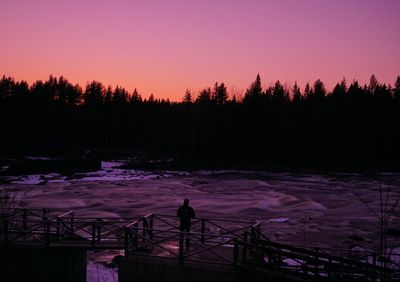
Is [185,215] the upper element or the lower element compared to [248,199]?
upper

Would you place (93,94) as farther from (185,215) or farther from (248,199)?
(185,215)

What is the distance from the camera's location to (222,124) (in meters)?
96.0

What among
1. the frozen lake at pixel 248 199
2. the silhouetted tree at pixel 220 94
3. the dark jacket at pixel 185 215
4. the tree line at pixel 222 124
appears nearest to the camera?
the dark jacket at pixel 185 215

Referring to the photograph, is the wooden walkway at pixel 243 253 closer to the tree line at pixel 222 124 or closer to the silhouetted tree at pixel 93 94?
the tree line at pixel 222 124

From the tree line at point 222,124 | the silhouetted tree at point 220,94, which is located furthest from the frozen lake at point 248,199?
the silhouetted tree at point 220,94

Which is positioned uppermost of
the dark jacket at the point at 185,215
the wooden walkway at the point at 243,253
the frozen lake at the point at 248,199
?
the dark jacket at the point at 185,215

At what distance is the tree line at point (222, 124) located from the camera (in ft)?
270

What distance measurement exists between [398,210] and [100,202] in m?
21.6

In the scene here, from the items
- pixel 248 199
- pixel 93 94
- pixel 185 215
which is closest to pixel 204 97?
pixel 93 94

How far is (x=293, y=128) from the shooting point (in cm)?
8825

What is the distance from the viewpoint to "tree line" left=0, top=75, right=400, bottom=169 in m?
82.4

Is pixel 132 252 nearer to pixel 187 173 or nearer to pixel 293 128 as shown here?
pixel 187 173

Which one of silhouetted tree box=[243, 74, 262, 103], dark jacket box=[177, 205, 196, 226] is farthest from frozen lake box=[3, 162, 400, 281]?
silhouetted tree box=[243, 74, 262, 103]

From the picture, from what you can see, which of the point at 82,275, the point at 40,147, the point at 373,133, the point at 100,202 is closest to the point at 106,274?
the point at 82,275
